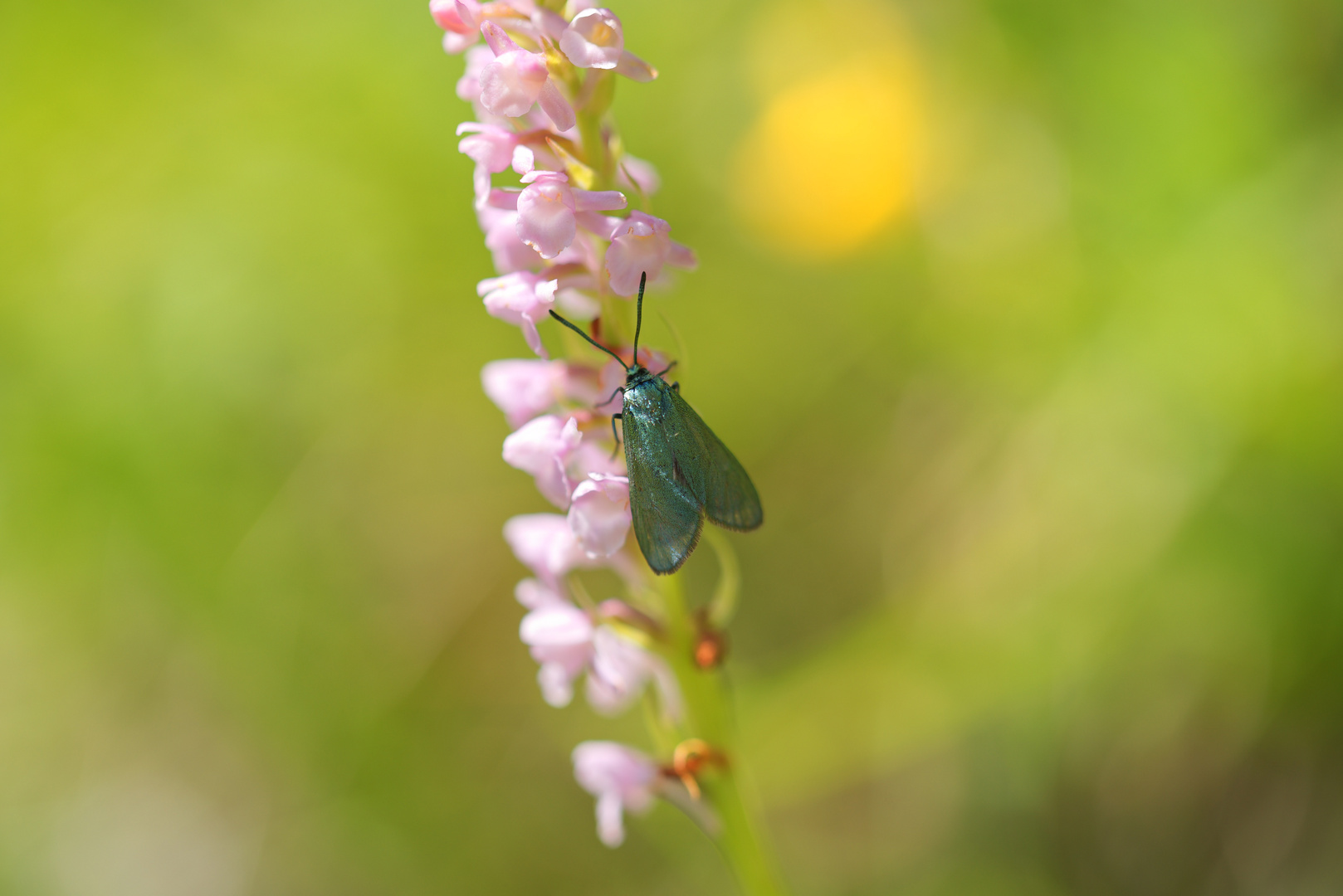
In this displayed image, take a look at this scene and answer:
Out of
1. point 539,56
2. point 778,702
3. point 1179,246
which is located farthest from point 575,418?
point 1179,246

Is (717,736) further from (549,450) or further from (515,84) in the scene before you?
(515,84)

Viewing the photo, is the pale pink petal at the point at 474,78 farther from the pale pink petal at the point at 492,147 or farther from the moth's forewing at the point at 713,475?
the moth's forewing at the point at 713,475

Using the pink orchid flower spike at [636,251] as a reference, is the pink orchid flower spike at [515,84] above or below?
above

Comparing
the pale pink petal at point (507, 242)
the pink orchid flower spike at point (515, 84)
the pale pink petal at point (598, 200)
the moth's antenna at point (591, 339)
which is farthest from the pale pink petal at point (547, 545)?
the pink orchid flower spike at point (515, 84)

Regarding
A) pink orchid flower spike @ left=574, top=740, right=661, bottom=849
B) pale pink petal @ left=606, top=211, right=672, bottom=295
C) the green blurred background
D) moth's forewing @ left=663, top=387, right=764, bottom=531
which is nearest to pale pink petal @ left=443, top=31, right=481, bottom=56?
pale pink petal @ left=606, top=211, right=672, bottom=295

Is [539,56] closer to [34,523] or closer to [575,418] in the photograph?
[575,418]

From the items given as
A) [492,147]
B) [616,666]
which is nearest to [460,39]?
[492,147]
